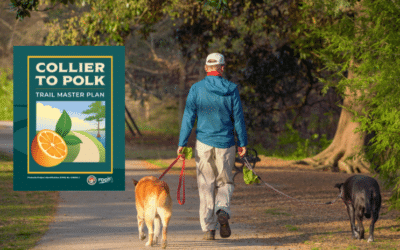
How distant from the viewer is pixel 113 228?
738 centimetres

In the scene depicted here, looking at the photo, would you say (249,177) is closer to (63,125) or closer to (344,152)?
(63,125)

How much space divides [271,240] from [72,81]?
3703 mm

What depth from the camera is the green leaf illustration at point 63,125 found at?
8180 millimetres

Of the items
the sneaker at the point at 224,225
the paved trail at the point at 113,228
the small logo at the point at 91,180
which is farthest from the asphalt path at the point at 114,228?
the small logo at the point at 91,180

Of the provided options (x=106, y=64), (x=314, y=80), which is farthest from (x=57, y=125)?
(x=314, y=80)

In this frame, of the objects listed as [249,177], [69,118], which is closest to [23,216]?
[69,118]

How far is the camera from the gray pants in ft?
21.8

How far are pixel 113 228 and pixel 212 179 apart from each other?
1.64 metres

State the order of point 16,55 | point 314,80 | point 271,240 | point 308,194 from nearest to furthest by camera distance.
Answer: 1. point 271,240
2. point 16,55
3. point 308,194
4. point 314,80

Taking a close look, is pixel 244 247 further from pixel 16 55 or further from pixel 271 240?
pixel 16 55

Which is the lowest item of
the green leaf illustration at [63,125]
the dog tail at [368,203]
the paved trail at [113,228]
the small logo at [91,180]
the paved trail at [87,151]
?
the paved trail at [113,228]

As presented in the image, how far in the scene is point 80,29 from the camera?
45.4 feet

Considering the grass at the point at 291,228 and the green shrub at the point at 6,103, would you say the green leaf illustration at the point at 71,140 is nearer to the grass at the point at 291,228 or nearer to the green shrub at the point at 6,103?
the grass at the point at 291,228

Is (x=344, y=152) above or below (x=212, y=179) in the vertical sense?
below
